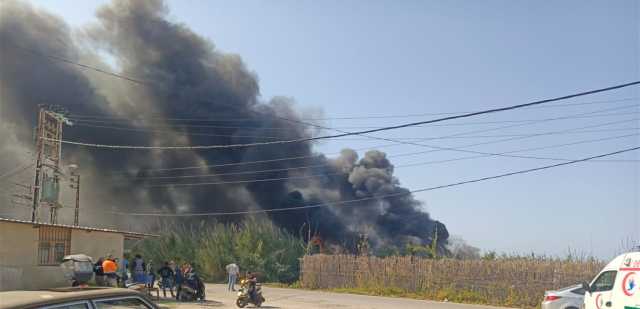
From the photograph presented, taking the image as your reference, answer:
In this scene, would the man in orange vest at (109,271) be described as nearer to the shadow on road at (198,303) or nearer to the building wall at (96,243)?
the shadow on road at (198,303)

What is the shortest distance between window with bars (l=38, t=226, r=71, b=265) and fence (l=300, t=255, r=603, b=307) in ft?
33.4

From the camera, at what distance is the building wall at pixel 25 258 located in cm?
1725

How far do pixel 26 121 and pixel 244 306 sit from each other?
3794cm

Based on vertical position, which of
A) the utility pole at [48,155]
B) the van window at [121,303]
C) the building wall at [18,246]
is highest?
the utility pole at [48,155]

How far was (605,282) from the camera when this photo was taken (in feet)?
36.3

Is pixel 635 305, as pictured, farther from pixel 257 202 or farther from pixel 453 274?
pixel 257 202

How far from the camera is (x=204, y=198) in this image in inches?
1982

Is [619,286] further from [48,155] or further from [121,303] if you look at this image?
[48,155]

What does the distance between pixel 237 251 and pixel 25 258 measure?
12696mm

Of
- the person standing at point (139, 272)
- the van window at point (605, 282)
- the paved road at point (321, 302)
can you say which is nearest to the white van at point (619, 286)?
the van window at point (605, 282)

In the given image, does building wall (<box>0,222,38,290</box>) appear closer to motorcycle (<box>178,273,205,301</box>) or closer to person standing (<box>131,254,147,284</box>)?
person standing (<box>131,254,147,284</box>)

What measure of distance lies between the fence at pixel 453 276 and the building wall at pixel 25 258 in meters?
9.77

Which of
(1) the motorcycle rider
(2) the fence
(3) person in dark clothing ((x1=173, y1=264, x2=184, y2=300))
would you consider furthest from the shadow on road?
(2) the fence

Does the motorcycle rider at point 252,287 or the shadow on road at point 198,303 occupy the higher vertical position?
the motorcycle rider at point 252,287
